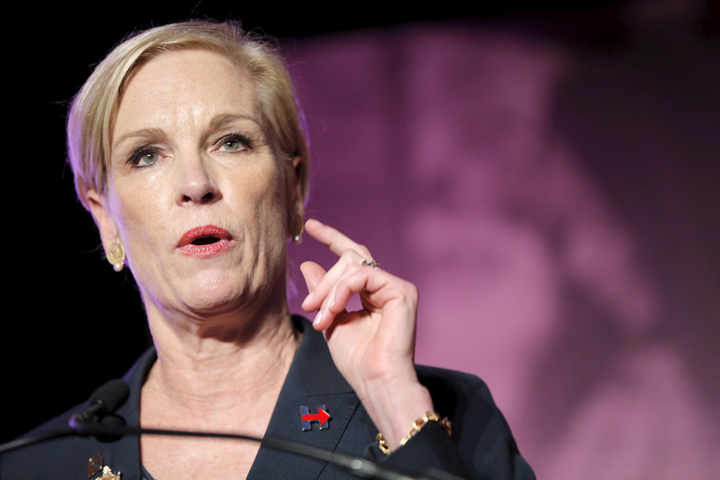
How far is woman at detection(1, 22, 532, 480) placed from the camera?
4.62ft

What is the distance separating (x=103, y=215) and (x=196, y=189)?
541 mm

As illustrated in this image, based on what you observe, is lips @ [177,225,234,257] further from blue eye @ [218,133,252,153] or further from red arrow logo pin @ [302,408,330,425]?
red arrow logo pin @ [302,408,330,425]

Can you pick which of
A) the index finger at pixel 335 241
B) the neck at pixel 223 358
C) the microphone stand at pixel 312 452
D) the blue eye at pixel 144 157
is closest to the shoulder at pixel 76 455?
the neck at pixel 223 358

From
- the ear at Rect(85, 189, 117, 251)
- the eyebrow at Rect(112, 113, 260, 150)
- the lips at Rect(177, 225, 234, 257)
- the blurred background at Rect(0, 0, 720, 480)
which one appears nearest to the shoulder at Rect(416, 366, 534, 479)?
the lips at Rect(177, 225, 234, 257)

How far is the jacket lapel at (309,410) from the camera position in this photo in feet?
4.71

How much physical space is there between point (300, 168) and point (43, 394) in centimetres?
136

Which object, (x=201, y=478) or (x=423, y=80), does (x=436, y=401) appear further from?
(x=423, y=80)

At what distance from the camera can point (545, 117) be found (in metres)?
3.04

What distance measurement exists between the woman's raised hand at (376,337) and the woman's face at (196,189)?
25cm

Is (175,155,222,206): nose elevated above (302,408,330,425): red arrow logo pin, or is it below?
above

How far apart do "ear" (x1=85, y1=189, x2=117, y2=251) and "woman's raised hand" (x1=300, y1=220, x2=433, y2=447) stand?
29.6 inches

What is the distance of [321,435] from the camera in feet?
4.94

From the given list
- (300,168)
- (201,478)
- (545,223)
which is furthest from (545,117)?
(201,478)

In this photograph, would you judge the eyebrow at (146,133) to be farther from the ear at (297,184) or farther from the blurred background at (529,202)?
the blurred background at (529,202)
